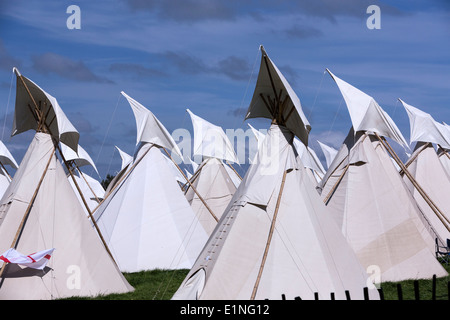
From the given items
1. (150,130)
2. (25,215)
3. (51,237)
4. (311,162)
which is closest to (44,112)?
(25,215)

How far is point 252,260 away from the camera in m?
13.2

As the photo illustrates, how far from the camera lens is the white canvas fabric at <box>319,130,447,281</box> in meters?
17.3

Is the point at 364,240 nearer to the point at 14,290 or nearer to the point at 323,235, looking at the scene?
the point at 323,235

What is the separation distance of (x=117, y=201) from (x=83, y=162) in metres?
17.8

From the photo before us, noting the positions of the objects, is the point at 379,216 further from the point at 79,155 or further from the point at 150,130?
the point at 79,155

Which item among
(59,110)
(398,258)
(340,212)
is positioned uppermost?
(59,110)

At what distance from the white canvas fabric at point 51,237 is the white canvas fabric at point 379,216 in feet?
20.3

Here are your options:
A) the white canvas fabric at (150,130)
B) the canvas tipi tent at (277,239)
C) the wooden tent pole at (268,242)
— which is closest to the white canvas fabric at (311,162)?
the white canvas fabric at (150,130)

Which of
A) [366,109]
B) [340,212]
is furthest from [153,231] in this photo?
[366,109]

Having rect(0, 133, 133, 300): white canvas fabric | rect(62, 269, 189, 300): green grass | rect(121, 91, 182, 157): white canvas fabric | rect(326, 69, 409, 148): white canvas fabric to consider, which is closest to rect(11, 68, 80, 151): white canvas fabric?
rect(0, 133, 133, 300): white canvas fabric

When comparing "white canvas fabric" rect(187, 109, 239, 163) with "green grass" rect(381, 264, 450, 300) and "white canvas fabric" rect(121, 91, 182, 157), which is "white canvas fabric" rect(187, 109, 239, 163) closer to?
"white canvas fabric" rect(121, 91, 182, 157)

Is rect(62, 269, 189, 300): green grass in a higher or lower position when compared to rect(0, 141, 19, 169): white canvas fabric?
lower

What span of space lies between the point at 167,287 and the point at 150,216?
14.8 feet
